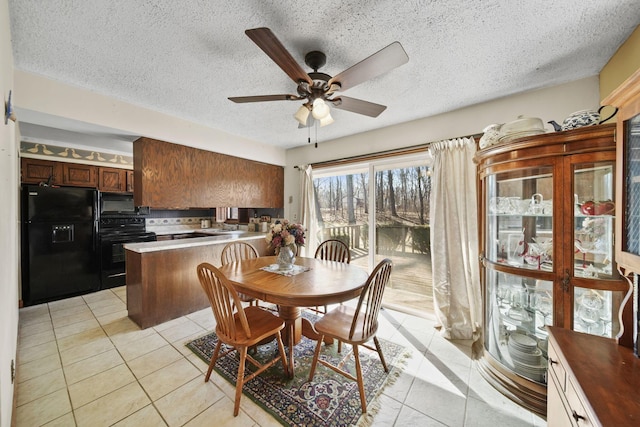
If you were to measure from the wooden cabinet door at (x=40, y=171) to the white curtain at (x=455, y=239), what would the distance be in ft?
17.7

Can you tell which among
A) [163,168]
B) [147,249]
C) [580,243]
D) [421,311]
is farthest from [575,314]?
[163,168]

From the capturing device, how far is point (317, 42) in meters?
1.54

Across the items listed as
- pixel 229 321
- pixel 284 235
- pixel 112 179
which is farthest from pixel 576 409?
pixel 112 179

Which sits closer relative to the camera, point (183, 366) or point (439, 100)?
point (183, 366)

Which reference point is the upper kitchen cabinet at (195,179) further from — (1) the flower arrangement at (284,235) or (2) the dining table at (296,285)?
(1) the flower arrangement at (284,235)

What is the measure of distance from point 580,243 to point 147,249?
12.5ft

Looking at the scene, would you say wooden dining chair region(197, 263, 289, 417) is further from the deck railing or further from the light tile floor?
the deck railing

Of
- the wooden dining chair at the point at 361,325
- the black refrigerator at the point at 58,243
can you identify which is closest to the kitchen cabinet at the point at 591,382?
the wooden dining chair at the point at 361,325

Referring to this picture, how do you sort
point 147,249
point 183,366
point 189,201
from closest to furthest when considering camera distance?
point 183,366 < point 147,249 < point 189,201

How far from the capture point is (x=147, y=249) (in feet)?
8.63

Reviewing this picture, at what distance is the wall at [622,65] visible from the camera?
1428 millimetres

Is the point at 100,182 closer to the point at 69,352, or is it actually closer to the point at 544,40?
the point at 69,352

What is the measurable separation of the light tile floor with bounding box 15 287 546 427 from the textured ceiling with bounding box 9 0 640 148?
85.0 inches

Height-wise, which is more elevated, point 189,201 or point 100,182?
point 100,182
